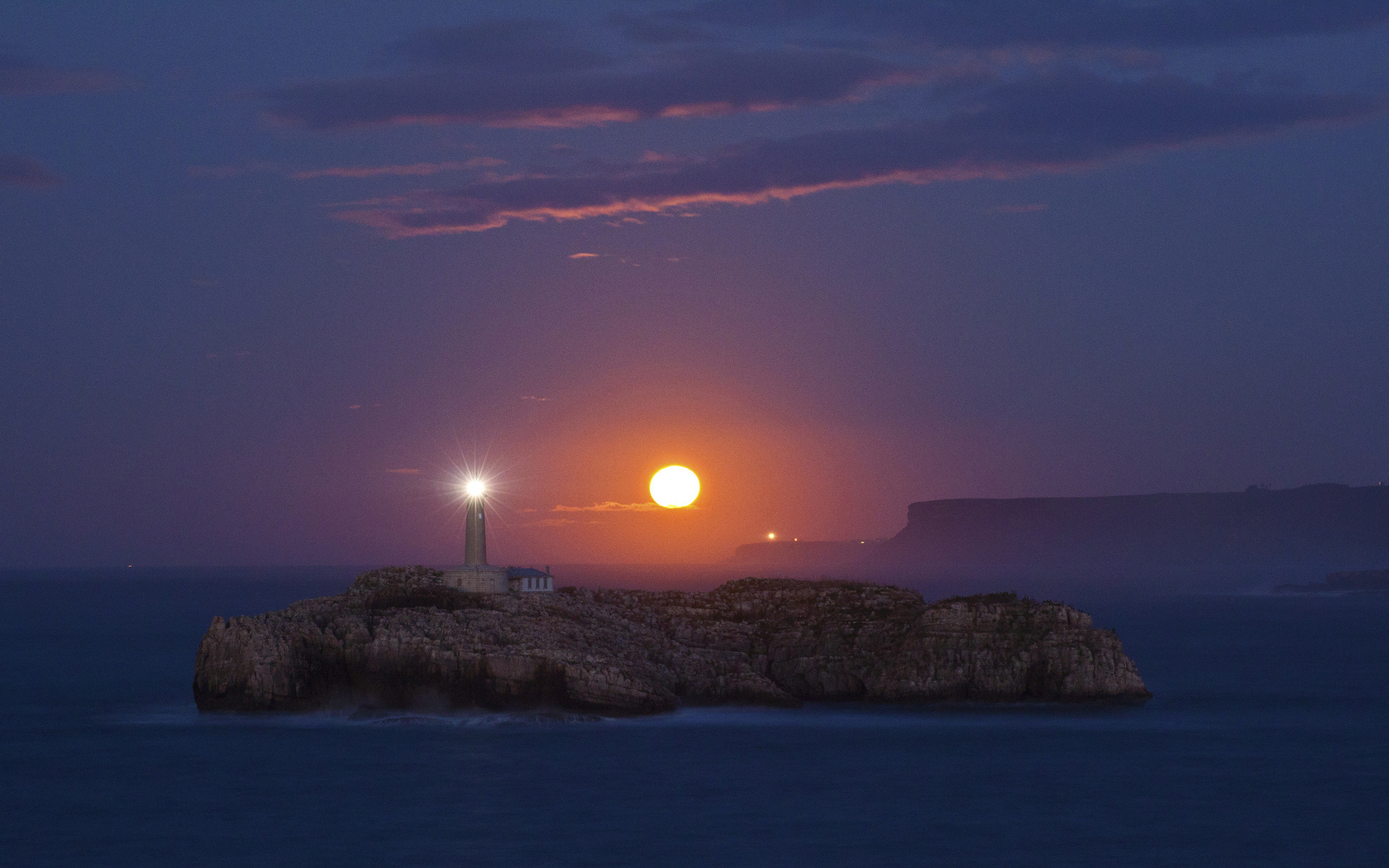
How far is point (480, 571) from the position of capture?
66.5m

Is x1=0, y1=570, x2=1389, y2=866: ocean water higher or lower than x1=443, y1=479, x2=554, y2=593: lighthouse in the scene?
lower

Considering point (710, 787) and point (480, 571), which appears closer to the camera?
point (710, 787)

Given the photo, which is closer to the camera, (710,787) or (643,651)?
(710,787)

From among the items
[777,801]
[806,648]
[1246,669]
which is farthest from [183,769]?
[1246,669]

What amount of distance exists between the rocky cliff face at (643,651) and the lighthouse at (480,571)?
1083mm

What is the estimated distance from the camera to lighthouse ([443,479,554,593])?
218 feet

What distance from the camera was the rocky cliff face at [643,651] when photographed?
185 ft

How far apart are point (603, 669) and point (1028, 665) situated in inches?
696

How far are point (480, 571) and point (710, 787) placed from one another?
2206 cm

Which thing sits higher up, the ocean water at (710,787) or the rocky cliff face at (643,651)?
the rocky cliff face at (643,651)

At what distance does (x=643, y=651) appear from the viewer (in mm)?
62406

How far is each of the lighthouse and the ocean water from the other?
Result: 1100 centimetres

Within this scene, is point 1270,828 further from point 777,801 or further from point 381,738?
point 381,738

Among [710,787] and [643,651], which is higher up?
[643,651]
